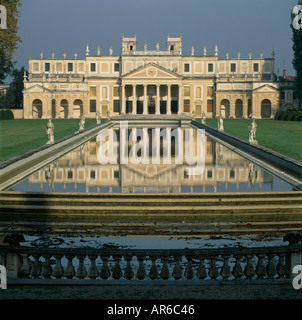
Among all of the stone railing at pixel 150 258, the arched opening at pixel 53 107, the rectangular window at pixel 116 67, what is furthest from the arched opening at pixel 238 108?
the stone railing at pixel 150 258

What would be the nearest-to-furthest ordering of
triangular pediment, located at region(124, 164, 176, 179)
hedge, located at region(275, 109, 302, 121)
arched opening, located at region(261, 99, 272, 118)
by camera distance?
1. triangular pediment, located at region(124, 164, 176, 179)
2. hedge, located at region(275, 109, 302, 121)
3. arched opening, located at region(261, 99, 272, 118)

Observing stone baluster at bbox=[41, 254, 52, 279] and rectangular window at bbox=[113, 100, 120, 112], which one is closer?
stone baluster at bbox=[41, 254, 52, 279]

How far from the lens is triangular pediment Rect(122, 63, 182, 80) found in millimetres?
93562

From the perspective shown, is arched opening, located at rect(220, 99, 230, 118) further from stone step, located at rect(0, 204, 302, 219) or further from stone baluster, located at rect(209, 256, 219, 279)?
stone baluster, located at rect(209, 256, 219, 279)

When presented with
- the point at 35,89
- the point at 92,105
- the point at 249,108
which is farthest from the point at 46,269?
the point at 92,105

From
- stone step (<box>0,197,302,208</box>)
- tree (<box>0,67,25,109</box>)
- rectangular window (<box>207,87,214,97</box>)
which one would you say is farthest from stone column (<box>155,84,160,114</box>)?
stone step (<box>0,197,302,208</box>)

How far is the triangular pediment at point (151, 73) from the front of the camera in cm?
9356

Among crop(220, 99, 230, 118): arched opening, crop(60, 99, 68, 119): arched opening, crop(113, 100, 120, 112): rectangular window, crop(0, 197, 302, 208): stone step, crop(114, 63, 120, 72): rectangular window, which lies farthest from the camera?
crop(114, 63, 120, 72): rectangular window

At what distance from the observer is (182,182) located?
16391 mm

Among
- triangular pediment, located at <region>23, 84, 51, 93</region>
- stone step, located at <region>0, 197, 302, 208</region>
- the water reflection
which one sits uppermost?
triangular pediment, located at <region>23, 84, 51, 93</region>

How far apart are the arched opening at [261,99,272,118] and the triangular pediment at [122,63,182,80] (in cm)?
1657

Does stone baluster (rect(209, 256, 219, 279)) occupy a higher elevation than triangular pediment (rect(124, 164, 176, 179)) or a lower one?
lower
